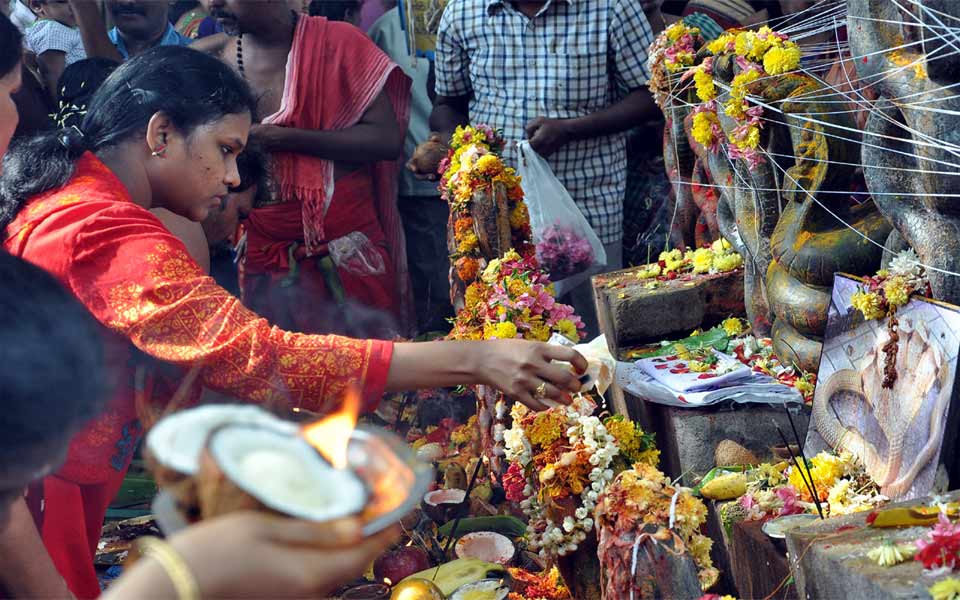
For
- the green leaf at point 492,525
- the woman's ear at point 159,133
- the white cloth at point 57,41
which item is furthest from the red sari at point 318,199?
the woman's ear at point 159,133

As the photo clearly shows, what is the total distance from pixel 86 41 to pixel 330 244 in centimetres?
155

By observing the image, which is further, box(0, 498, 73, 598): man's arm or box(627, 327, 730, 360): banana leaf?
box(627, 327, 730, 360): banana leaf

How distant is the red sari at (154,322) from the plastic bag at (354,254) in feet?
9.18

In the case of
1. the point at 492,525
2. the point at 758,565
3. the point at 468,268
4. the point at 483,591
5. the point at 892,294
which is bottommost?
the point at 492,525

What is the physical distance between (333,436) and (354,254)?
4.20m

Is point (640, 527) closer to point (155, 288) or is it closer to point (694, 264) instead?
point (155, 288)

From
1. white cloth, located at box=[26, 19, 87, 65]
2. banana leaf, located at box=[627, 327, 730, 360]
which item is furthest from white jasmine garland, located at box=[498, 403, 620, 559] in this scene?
white cloth, located at box=[26, 19, 87, 65]

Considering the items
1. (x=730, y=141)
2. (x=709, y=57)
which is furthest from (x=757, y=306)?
(x=709, y=57)

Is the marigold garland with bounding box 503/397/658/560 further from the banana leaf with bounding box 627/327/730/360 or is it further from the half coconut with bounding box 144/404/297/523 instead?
the half coconut with bounding box 144/404/297/523

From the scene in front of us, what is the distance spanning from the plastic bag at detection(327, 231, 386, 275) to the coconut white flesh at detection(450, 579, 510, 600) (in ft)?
7.86

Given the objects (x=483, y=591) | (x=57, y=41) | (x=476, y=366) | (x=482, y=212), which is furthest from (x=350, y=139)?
(x=476, y=366)

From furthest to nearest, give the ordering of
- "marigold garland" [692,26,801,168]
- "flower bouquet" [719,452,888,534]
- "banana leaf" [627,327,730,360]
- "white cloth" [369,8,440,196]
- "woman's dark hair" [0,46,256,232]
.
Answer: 1. "white cloth" [369,8,440,196]
2. "banana leaf" [627,327,730,360]
3. "marigold garland" [692,26,801,168]
4. "flower bouquet" [719,452,888,534]
5. "woman's dark hair" [0,46,256,232]

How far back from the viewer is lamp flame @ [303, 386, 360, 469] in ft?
3.32

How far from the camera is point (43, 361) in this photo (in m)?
1.25
